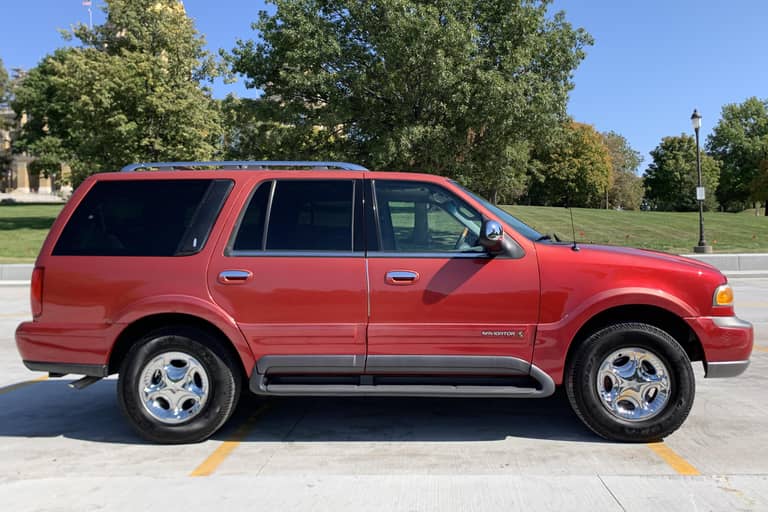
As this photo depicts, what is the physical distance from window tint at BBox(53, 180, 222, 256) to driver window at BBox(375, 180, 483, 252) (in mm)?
1225

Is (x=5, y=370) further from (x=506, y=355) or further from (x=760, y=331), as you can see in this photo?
(x=760, y=331)

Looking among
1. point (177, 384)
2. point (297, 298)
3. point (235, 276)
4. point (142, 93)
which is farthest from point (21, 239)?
point (297, 298)

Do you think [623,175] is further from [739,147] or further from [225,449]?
[225,449]

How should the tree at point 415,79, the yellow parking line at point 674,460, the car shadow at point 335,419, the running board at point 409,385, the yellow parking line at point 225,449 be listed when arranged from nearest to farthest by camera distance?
1. the yellow parking line at point 674,460
2. the yellow parking line at point 225,449
3. the running board at point 409,385
4. the car shadow at point 335,419
5. the tree at point 415,79

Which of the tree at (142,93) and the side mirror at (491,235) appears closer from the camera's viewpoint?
the side mirror at (491,235)

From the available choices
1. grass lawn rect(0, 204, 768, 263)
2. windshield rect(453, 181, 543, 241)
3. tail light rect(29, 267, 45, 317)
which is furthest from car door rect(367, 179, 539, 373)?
grass lawn rect(0, 204, 768, 263)

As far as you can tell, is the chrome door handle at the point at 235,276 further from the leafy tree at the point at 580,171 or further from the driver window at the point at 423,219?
the leafy tree at the point at 580,171

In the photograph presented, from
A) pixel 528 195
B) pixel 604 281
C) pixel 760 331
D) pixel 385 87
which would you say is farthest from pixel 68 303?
pixel 528 195

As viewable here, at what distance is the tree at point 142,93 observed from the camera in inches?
1214

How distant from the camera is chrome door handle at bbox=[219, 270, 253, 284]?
4.66 metres

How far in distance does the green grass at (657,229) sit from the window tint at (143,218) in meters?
22.1

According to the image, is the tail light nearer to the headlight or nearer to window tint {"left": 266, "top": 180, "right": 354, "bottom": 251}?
window tint {"left": 266, "top": 180, "right": 354, "bottom": 251}

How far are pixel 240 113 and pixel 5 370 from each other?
18.6 m

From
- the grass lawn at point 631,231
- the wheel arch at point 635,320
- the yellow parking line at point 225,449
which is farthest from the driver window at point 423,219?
the grass lawn at point 631,231
